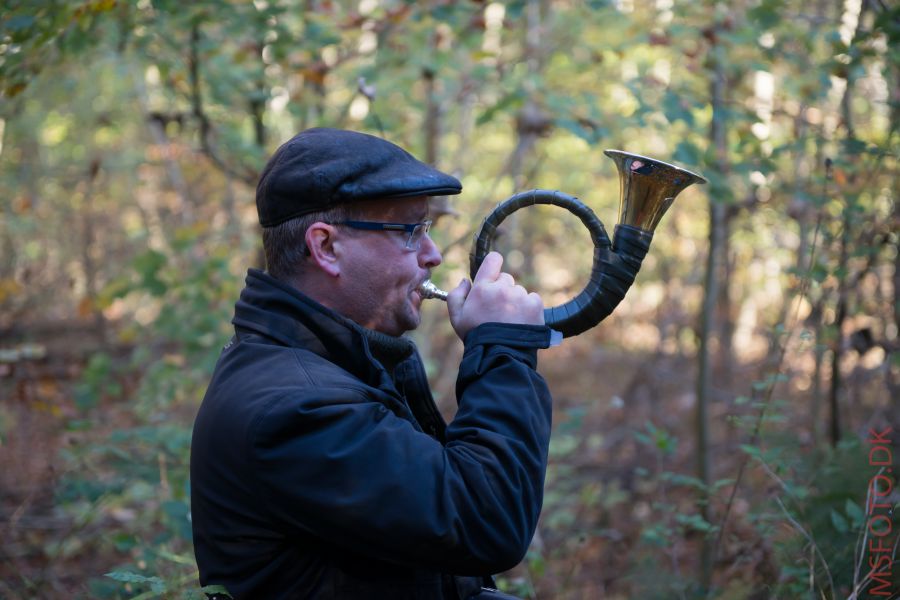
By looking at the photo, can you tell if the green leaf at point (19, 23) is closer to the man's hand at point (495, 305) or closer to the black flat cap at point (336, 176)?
the black flat cap at point (336, 176)

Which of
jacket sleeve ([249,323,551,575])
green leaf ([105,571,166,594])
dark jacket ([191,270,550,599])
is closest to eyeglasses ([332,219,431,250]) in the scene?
dark jacket ([191,270,550,599])

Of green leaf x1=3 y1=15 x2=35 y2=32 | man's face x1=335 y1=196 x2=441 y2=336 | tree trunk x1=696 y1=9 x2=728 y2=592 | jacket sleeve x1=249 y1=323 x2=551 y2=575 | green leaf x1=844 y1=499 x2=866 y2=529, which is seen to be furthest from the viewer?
tree trunk x1=696 y1=9 x2=728 y2=592

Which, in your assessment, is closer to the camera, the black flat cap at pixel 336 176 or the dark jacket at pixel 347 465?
the dark jacket at pixel 347 465

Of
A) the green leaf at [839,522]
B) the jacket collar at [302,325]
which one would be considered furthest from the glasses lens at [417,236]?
the green leaf at [839,522]

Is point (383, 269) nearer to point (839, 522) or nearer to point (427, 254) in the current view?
point (427, 254)

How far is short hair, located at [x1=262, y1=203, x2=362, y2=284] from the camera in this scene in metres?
2.03

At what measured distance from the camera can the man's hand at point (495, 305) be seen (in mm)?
1998

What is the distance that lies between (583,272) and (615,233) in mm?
6290

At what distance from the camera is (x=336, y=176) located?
1.99 meters

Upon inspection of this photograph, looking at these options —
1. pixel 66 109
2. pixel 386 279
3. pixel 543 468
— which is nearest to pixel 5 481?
pixel 386 279

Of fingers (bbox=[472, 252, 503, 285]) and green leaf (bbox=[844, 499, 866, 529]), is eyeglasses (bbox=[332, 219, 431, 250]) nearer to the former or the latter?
fingers (bbox=[472, 252, 503, 285])

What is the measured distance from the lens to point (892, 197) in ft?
14.3

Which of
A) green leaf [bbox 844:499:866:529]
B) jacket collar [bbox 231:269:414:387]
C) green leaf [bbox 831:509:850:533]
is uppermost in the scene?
jacket collar [bbox 231:269:414:387]

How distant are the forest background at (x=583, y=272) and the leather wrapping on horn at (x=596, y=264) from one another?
1107 mm
